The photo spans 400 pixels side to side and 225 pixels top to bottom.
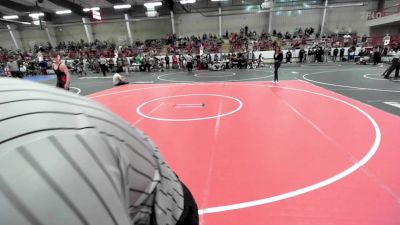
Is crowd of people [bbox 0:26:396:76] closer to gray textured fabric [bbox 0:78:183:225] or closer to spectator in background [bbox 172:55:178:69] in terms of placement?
spectator in background [bbox 172:55:178:69]

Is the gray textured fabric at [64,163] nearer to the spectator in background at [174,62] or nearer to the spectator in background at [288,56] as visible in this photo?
the spectator in background at [174,62]

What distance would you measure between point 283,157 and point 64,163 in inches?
160

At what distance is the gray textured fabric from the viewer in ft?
1.61

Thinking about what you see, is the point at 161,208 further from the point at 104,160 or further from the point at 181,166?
the point at 181,166

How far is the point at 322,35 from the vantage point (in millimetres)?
27141

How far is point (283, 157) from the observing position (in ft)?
13.7

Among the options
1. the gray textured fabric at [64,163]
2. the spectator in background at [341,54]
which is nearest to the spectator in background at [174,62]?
the spectator in background at [341,54]

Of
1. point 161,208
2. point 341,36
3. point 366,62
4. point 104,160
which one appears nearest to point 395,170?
point 161,208

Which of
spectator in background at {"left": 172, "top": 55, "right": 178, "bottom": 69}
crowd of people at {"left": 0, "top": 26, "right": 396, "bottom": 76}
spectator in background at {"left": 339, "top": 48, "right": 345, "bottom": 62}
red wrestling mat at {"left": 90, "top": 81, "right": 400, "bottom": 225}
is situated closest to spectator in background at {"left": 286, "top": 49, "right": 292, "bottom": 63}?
crowd of people at {"left": 0, "top": 26, "right": 396, "bottom": 76}

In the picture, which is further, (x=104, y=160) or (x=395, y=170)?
(x=395, y=170)

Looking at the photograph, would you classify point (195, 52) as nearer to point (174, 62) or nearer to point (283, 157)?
point (174, 62)

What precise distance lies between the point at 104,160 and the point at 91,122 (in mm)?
125

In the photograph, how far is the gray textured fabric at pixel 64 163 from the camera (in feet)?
1.61

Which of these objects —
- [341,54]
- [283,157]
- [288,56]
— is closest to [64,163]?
[283,157]
